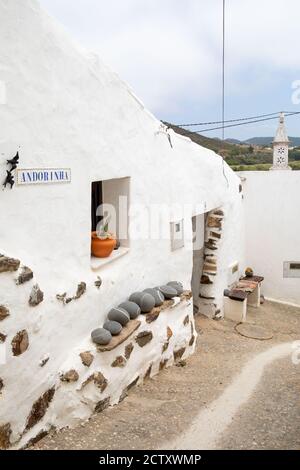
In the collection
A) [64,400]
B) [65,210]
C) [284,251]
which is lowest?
[64,400]

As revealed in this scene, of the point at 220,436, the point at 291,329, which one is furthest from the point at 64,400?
the point at 291,329

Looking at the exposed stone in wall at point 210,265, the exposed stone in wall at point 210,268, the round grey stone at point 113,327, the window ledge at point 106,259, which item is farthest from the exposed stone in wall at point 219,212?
the round grey stone at point 113,327

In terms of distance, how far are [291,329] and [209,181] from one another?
4404 millimetres

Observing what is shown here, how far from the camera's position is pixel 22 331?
157 inches

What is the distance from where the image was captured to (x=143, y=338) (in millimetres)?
5883

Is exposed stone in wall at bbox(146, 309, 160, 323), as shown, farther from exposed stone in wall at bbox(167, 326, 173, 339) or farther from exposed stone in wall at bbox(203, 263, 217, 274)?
exposed stone in wall at bbox(203, 263, 217, 274)

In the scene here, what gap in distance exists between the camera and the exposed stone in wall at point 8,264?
3.78 m

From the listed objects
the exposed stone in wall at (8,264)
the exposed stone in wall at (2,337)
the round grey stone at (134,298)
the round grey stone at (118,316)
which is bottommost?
the round grey stone at (118,316)

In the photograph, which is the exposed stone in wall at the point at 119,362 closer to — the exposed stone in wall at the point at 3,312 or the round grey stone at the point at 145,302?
the round grey stone at the point at 145,302

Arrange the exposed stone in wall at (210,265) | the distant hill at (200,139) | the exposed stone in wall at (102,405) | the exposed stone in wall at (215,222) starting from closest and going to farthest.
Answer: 1. the exposed stone in wall at (102,405)
2. the exposed stone in wall at (210,265)
3. the exposed stone in wall at (215,222)
4. the distant hill at (200,139)

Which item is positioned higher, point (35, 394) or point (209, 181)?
point (209, 181)

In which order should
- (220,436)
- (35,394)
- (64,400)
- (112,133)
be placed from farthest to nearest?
(112,133)
(220,436)
(64,400)
(35,394)

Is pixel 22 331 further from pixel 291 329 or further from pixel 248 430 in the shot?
pixel 291 329

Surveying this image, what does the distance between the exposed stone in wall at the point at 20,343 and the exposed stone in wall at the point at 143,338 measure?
2033 mm
